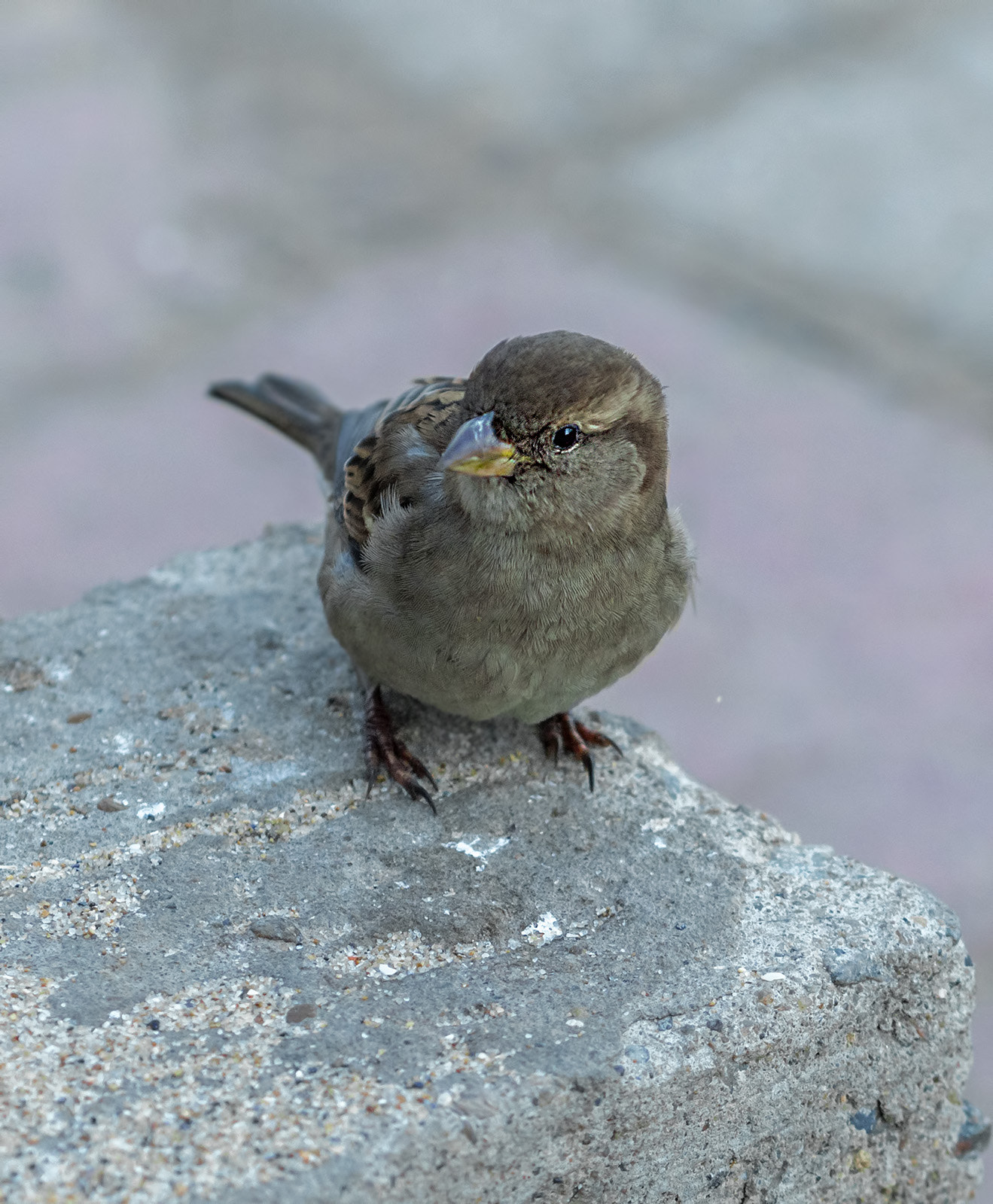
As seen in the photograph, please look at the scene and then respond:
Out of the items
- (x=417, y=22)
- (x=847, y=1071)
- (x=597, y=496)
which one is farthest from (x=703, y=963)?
(x=417, y=22)

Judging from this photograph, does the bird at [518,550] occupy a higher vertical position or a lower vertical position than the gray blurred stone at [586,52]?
lower

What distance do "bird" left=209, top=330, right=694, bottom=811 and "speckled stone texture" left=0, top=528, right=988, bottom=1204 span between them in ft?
0.66

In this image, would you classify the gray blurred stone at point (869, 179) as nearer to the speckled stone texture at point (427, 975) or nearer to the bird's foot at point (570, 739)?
the bird's foot at point (570, 739)

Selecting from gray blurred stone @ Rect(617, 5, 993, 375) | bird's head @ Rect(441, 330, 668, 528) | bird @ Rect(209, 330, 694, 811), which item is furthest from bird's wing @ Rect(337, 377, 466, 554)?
gray blurred stone @ Rect(617, 5, 993, 375)

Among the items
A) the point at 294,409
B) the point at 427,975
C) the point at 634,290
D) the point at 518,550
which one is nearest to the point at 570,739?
the point at 518,550

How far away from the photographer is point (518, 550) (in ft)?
9.09

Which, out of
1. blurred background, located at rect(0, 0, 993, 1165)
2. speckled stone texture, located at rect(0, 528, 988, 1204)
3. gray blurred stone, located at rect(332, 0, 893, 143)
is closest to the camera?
speckled stone texture, located at rect(0, 528, 988, 1204)

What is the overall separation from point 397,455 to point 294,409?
104cm

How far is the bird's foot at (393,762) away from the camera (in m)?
2.93

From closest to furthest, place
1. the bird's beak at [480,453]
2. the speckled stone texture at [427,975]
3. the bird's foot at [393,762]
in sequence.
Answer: the speckled stone texture at [427,975] → the bird's beak at [480,453] → the bird's foot at [393,762]

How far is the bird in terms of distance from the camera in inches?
105

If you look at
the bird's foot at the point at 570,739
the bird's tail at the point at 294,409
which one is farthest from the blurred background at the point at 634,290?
the bird's foot at the point at 570,739

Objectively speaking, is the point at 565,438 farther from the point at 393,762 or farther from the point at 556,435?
the point at 393,762

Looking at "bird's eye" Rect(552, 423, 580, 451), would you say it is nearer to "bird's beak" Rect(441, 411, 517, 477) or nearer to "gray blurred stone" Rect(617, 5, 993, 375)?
"bird's beak" Rect(441, 411, 517, 477)
